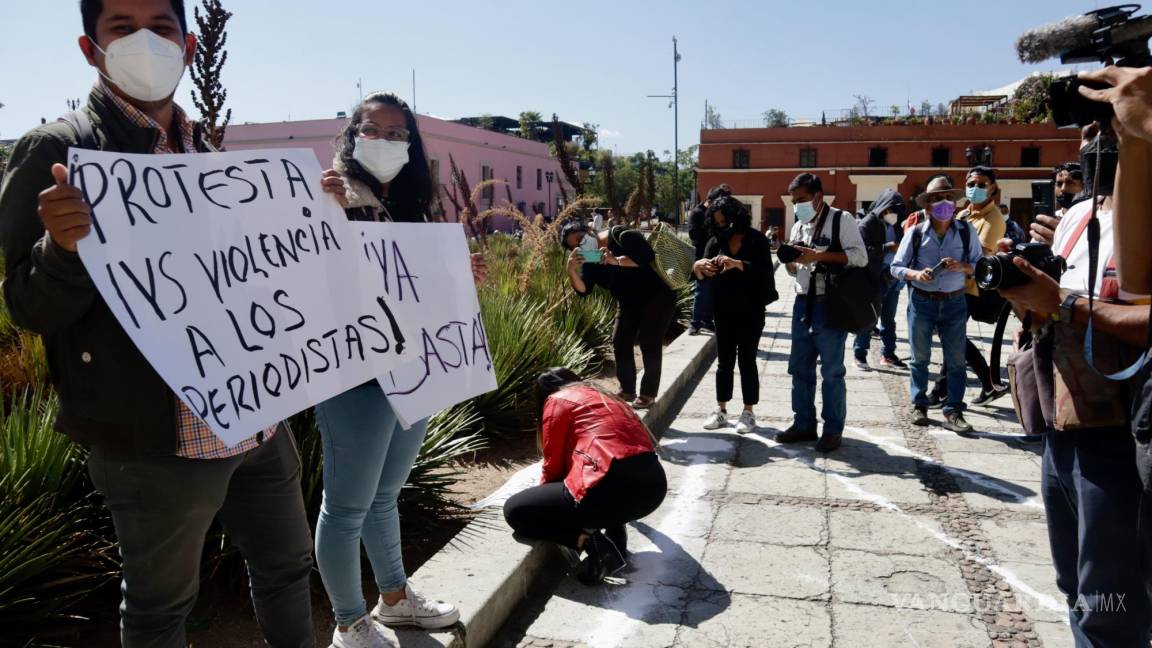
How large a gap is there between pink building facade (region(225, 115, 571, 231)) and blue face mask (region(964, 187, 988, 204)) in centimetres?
2478

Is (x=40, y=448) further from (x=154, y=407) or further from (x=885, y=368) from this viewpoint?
(x=885, y=368)

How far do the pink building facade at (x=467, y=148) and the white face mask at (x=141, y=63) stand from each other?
28.9 m

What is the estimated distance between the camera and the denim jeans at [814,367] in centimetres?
514

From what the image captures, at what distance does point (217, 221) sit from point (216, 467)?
0.57 m

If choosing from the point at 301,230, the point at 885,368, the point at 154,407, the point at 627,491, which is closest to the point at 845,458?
the point at 627,491

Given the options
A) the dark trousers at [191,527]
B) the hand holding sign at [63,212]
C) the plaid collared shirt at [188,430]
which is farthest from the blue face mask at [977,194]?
the hand holding sign at [63,212]

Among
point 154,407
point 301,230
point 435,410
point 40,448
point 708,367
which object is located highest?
point 301,230

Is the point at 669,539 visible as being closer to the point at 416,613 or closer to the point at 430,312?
the point at 416,613

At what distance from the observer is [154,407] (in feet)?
5.60

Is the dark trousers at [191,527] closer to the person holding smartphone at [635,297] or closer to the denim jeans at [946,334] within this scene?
the person holding smartphone at [635,297]

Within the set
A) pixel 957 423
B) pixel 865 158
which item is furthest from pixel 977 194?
pixel 865 158

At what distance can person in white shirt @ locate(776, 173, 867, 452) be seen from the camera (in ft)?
16.8

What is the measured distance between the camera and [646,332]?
6004mm

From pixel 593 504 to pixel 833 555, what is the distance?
3.79 ft
